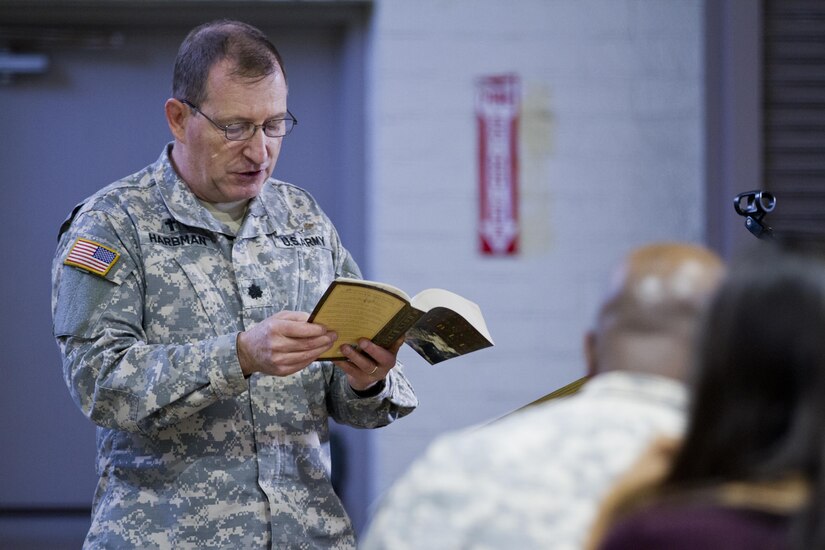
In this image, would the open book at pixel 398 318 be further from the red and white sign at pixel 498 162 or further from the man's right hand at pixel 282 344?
the red and white sign at pixel 498 162

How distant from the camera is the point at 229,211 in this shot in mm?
2324

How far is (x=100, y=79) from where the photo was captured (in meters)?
3.87

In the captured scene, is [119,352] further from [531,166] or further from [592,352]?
[531,166]

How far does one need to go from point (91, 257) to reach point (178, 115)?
0.35 metres

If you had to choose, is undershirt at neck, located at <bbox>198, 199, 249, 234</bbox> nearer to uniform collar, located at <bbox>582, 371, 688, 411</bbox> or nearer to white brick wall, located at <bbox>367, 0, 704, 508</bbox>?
uniform collar, located at <bbox>582, 371, 688, 411</bbox>

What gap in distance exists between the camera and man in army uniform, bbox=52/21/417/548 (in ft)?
6.70

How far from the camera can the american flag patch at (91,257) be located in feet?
6.88

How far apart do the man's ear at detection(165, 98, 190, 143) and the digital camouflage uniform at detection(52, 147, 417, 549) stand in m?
0.06

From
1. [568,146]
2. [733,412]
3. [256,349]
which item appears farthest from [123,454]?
[568,146]

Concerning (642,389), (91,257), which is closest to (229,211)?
(91,257)

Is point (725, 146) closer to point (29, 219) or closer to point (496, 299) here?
point (496, 299)

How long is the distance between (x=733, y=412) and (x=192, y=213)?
4.44 ft

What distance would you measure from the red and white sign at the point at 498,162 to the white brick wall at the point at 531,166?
0.10ft

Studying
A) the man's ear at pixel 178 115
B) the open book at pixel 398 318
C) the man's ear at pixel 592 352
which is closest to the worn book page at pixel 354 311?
the open book at pixel 398 318
